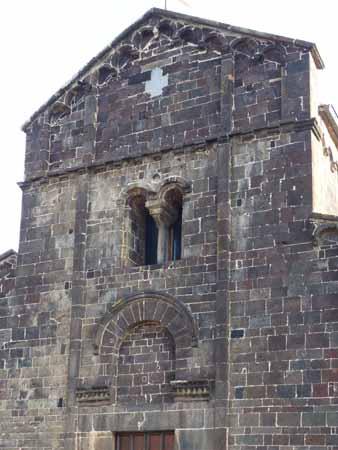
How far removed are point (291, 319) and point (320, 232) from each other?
1.98m

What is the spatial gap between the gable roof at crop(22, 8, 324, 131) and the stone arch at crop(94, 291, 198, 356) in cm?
658

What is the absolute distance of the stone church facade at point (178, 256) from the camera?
19.2 m

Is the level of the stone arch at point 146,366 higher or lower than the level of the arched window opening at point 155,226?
lower

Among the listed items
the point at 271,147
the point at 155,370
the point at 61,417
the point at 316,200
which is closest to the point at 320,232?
the point at 316,200

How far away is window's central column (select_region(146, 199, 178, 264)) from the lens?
21.9 m

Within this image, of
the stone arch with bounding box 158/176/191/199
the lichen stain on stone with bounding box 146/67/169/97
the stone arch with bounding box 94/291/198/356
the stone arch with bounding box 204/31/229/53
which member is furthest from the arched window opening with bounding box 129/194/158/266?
the stone arch with bounding box 204/31/229/53

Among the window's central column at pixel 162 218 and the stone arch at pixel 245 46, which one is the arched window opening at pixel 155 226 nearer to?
the window's central column at pixel 162 218

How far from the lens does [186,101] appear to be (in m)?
22.5

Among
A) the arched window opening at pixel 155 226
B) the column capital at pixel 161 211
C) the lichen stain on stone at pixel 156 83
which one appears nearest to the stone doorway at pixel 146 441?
the arched window opening at pixel 155 226

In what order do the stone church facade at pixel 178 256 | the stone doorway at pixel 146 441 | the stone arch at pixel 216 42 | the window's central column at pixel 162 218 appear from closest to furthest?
1. the stone church facade at pixel 178 256
2. the stone doorway at pixel 146 441
3. the window's central column at pixel 162 218
4. the stone arch at pixel 216 42

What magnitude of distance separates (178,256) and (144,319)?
1.85 m

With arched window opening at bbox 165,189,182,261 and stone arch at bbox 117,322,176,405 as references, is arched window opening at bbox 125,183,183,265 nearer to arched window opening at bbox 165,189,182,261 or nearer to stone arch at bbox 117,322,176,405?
arched window opening at bbox 165,189,182,261

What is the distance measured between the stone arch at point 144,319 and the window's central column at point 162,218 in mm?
1280

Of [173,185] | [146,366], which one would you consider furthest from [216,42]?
[146,366]
